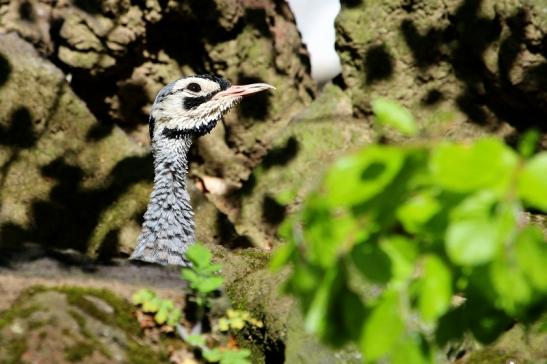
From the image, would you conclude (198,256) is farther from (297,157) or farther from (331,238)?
(297,157)

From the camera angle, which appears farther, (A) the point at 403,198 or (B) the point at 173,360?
(B) the point at 173,360

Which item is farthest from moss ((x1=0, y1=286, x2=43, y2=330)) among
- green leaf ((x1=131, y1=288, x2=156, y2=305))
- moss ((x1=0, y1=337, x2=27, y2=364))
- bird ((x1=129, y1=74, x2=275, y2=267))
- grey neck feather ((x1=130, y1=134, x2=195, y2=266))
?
bird ((x1=129, y1=74, x2=275, y2=267))

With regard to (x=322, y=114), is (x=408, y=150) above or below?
above

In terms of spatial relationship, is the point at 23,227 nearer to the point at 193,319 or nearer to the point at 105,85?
the point at 105,85

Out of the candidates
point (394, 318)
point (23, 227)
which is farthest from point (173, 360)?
point (23, 227)

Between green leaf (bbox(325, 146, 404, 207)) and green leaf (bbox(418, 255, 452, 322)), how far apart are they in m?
0.28

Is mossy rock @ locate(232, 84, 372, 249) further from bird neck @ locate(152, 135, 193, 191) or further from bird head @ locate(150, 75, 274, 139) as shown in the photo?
bird neck @ locate(152, 135, 193, 191)

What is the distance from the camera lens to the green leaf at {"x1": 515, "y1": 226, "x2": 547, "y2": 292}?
7.18ft

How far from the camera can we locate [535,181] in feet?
6.84

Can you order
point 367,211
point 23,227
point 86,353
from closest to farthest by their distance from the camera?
point 367,211, point 86,353, point 23,227

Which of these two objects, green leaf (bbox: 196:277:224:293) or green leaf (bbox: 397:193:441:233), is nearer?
green leaf (bbox: 397:193:441:233)

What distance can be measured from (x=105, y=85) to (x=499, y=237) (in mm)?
9688

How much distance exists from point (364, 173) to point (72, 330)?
2195 millimetres

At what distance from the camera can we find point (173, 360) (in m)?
4.05
